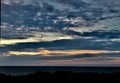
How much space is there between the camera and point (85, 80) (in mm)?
25438

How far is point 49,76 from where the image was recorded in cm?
2680

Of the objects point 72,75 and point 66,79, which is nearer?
point 66,79

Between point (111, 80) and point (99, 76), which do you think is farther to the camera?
point (99, 76)

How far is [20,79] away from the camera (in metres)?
25.6

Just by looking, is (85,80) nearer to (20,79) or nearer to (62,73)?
(62,73)

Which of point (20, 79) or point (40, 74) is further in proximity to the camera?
point (40, 74)

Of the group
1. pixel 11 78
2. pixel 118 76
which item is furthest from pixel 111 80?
pixel 11 78

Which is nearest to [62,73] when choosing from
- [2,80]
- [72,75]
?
[72,75]

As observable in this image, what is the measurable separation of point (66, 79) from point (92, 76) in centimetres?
297

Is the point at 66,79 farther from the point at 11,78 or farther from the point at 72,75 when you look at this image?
the point at 11,78

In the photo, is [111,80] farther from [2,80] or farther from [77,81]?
[2,80]

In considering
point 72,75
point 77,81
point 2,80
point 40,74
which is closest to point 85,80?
point 77,81

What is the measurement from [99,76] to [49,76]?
3.98m

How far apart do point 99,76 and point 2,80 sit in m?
7.65
